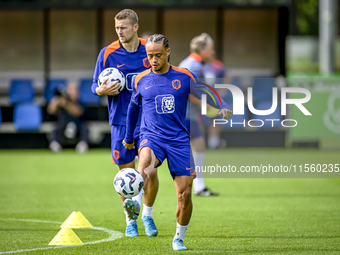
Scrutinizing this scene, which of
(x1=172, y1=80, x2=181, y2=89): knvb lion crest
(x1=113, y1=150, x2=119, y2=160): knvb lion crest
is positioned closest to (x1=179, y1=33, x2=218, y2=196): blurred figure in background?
(x1=113, y1=150, x2=119, y2=160): knvb lion crest

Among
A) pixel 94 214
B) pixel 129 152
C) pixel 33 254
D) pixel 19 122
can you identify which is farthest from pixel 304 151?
pixel 33 254

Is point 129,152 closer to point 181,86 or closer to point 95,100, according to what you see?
point 181,86

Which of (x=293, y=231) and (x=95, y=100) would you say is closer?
(x=293, y=231)

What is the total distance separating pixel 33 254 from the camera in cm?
544

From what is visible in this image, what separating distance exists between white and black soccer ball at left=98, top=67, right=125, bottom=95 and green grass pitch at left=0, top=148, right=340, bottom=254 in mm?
1592

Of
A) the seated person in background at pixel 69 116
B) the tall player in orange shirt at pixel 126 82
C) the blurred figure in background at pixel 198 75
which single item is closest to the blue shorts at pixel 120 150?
the tall player in orange shirt at pixel 126 82

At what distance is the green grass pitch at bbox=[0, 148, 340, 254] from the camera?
230 inches

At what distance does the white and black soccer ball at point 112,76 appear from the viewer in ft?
20.2

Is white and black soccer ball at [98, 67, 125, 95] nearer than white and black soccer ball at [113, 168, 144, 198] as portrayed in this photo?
No

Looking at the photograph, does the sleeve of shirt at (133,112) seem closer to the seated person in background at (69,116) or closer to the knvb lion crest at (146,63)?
the knvb lion crest at (146,63)

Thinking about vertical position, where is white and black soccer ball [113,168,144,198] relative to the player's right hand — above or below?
below

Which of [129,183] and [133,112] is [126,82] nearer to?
[133,112]

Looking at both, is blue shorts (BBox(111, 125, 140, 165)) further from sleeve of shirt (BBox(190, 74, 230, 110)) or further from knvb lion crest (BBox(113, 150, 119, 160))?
sleeve of shirt (BBox(190, 74, 230, 110))

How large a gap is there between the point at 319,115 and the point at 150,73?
1054cm
